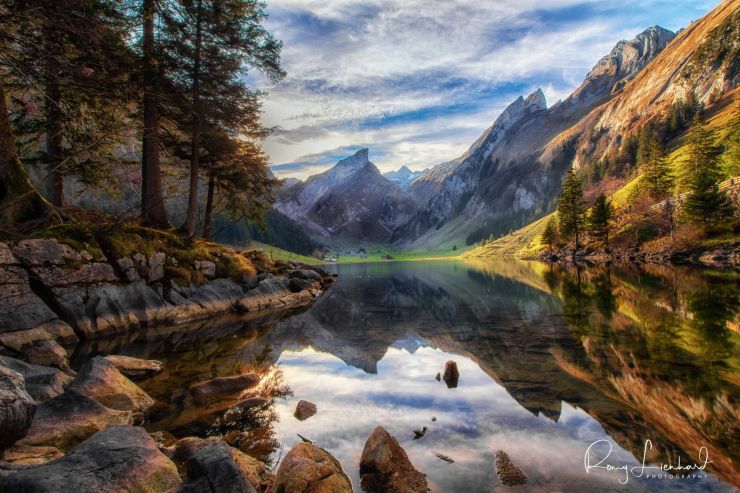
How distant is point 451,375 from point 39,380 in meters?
11.1

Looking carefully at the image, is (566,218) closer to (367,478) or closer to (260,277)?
(260,277)

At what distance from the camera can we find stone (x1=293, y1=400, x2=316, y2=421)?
9.50 m

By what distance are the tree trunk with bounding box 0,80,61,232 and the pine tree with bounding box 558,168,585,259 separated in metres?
95.7

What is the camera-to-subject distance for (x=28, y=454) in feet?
20.0

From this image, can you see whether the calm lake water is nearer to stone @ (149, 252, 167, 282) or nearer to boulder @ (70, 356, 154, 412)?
boulder @ (70, 356, 154, 412)

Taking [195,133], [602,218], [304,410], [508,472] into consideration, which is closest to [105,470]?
[304,410]

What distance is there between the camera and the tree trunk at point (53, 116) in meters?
12.0

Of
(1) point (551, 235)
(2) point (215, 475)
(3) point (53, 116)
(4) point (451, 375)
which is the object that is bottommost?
(4) point (451, 375)

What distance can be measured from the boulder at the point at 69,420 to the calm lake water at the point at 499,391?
109 centimetres

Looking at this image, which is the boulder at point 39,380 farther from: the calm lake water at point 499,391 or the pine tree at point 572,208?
the pine tree at point 572,208

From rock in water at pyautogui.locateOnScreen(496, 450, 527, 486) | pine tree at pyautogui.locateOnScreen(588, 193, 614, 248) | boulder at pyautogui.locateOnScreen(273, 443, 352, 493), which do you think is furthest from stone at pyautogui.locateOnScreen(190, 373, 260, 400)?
pine tree at pyautogui.locateOnScreen(588, 193, 614, 248)

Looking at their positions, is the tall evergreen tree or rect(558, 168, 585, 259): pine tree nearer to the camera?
the tall evergreen tree

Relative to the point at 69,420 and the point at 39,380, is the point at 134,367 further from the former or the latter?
the point at 69,420

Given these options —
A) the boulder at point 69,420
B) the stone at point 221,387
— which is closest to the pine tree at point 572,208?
the stone at point 221,387
